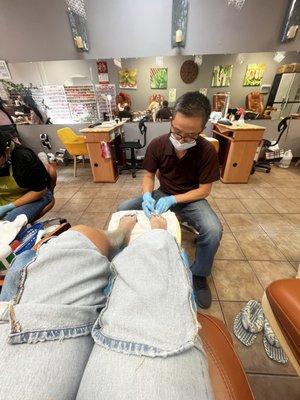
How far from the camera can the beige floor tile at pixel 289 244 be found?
1.53 metres

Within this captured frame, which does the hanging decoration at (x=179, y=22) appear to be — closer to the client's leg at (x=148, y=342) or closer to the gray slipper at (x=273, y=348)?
the client's leg at (x=148, y=342)

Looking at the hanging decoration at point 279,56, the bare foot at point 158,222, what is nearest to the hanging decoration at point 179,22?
the hanging decoration at point 279,56

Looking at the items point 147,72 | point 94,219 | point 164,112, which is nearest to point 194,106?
point 94,219

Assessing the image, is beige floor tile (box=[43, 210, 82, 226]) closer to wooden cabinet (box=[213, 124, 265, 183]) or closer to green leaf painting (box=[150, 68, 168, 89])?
wooden cabinet (box=[213, 124, 265, 183])

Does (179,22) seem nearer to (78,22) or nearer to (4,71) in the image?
(78,22)

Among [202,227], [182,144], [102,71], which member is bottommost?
[202,227]

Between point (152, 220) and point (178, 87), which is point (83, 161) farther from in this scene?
point (152, 220)

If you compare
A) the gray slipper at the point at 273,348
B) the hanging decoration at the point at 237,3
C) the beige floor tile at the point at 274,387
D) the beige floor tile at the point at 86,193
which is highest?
the hanging decoration at the point at 237,3

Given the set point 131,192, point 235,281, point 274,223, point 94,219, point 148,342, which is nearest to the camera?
point 148,342

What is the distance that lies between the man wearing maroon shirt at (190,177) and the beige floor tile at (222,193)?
4.38ft

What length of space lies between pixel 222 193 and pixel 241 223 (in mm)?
705

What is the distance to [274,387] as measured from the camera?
2.77 ft

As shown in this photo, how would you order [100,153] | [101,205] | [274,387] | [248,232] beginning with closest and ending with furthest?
[274,387]
[248,232]
[101,205]
[100,153]

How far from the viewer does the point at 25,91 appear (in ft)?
11.4
